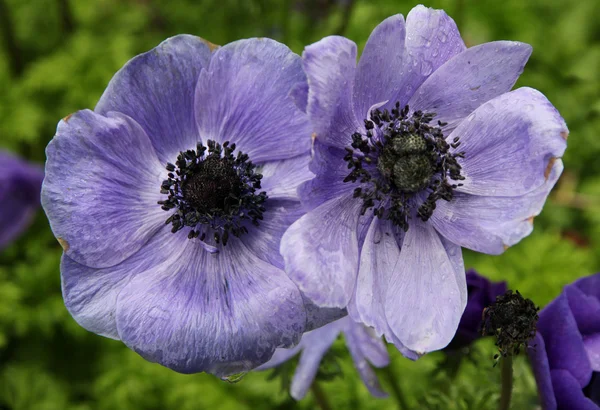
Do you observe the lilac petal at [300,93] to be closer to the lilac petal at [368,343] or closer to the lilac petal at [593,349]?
the lilac petal at [593,349]

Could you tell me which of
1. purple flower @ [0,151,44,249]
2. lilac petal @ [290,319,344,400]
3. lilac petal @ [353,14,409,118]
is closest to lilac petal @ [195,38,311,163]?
lilac petal @ [353,14,409,118]

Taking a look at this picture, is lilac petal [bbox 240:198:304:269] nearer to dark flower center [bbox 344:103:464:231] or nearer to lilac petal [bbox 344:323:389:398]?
dark flower center [bbox 344:103:464:231]

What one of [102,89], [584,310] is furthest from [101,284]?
[102,89]

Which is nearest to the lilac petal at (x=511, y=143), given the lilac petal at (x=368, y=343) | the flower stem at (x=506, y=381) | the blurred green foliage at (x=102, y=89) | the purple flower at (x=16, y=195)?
the flower stem at (x=506, y=381)

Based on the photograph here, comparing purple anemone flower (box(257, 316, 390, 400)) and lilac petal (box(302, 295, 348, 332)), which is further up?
lilac petal (box(302, 295, 348, 332))

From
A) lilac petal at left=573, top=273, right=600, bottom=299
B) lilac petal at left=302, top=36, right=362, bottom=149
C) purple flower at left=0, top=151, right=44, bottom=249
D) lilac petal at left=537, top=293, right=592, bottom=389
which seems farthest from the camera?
purple flower at left=0, top=151, right=44, bottom=249

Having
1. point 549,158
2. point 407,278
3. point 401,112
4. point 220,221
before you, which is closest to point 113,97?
point 220,221

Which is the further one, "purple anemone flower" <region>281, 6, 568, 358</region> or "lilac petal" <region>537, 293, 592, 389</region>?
"lilac petal" <region>537, 293, 592, 389</region>

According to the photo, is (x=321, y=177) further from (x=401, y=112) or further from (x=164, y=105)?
(x=164, y=105)
